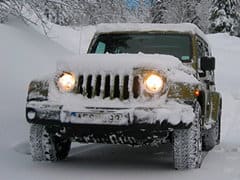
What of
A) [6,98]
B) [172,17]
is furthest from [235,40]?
[6,98]

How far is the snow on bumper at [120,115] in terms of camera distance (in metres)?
5.62

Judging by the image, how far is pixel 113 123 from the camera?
18.5 feet

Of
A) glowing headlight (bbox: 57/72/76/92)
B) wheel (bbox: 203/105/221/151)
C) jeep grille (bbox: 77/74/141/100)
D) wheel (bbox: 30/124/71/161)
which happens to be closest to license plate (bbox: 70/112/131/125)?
jeep grille (bbox: 77/74/141/100)

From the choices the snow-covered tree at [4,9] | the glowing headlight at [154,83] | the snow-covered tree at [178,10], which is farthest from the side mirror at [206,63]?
the snow-covered tree at [178,10]

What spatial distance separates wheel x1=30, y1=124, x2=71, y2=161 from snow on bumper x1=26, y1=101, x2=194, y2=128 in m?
0.37

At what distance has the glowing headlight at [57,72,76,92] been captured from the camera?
5980 mm

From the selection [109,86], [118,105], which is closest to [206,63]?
[109,86]

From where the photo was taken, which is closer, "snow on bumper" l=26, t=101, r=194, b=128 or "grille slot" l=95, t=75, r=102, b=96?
"snow on bumper" l=26, t=101, r=194, b=128

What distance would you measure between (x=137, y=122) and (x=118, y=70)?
61 cm

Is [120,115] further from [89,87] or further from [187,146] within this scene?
[187,146]

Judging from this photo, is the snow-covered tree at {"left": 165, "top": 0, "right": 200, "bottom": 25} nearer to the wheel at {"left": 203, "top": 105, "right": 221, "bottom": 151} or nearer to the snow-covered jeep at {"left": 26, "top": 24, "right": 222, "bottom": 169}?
the wheel at {"left": 203, "top": 105, "right": 221, "bottom": 151}

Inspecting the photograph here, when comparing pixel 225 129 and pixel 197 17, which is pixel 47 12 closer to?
pixel 225 129

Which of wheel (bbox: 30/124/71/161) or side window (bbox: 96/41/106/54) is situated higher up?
side window (bbox: 96/41/106/54)

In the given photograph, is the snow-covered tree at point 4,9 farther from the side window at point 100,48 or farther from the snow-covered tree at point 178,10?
the snow-covered tree at point 178,10
